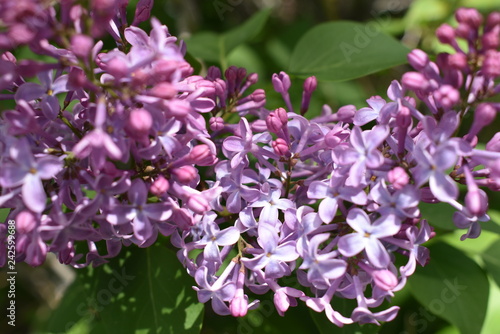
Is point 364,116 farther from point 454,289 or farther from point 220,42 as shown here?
point 220,42

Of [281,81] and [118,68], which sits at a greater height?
[118,68]

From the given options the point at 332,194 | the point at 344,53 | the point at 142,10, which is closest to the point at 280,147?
the point at 332,194

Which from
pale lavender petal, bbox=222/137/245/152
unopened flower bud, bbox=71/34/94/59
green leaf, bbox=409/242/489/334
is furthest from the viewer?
green leaf, bbox=409/242/489/334

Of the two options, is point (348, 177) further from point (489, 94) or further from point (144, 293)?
point (144, 293)

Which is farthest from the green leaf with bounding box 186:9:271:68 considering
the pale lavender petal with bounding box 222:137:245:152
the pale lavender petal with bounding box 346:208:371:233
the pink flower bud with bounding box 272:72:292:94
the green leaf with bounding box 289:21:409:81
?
the pale lavender petal with bounding box 346:208:371:233

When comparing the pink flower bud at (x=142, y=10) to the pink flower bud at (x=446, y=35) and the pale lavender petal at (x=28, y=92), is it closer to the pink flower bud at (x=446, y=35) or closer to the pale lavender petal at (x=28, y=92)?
the pale lavender petal at (x=28, y=92)

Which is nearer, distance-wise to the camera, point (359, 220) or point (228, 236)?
point (359, 220)

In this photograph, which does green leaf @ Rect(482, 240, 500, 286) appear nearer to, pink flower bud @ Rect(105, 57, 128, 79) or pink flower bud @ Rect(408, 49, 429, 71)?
pink flower bud @ Rect(408, 49, 429, 71)

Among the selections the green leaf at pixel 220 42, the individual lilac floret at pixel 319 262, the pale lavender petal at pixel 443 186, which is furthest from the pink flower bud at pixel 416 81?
the green leaf at pixel 220 42

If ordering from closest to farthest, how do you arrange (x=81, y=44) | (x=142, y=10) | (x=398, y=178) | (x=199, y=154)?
(x=81, y=44) → (x=398, y=178) → (x=199, y=154) → (x=142, y=10)
